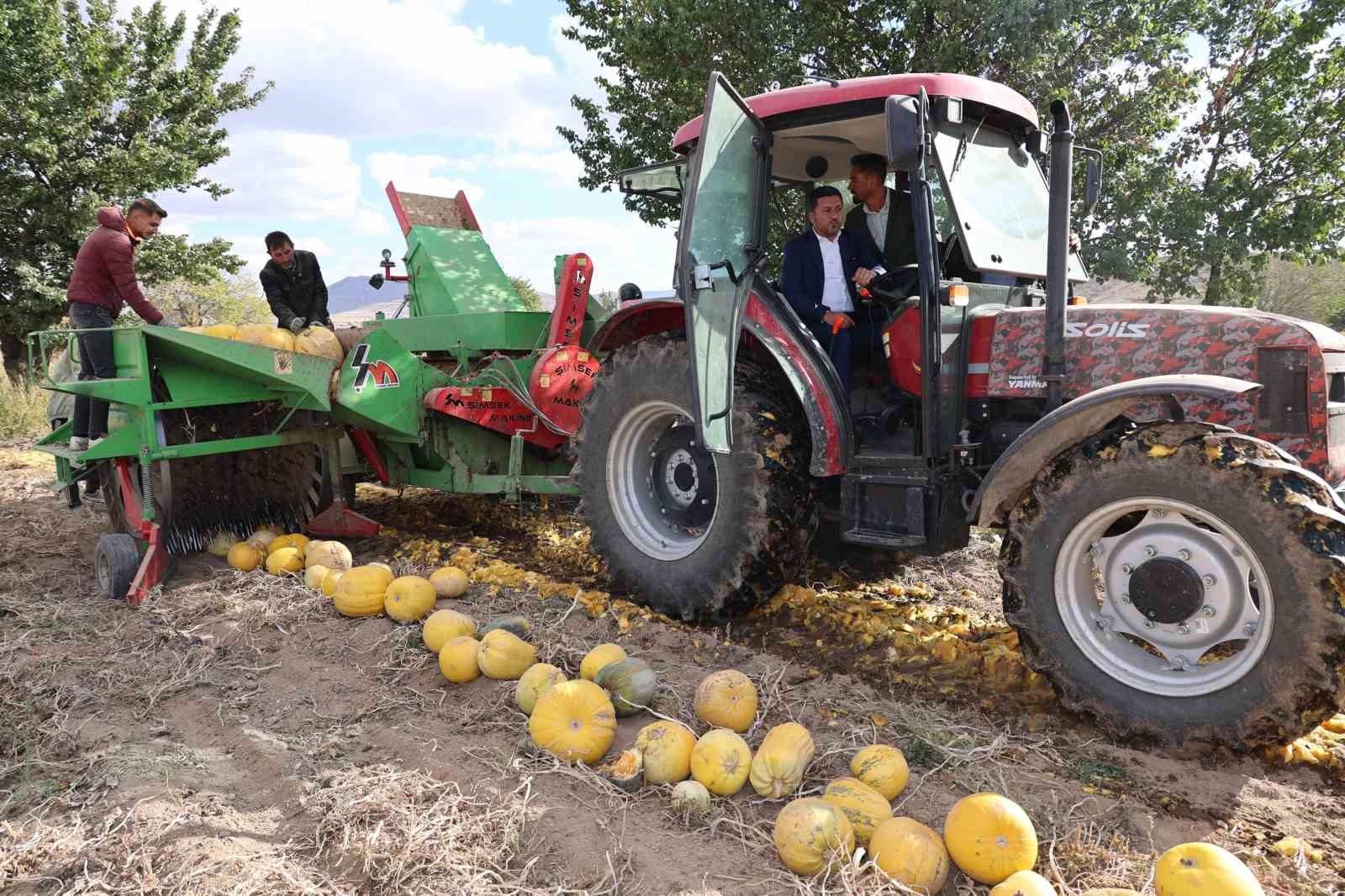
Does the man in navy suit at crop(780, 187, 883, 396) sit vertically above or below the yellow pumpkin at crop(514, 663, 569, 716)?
above

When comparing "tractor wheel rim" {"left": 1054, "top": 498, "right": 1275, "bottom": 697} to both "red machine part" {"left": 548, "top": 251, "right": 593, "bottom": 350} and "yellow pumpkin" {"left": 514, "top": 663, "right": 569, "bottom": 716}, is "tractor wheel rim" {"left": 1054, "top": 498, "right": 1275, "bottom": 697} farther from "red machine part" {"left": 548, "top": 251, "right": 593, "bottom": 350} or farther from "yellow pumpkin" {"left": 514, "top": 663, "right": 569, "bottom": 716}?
"red machine part" {"left": 548, "top": 251, "right": 593, "bottom": 350}

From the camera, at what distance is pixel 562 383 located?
5742 millimetres

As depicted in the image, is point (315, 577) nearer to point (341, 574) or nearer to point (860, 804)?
point (341, 574)

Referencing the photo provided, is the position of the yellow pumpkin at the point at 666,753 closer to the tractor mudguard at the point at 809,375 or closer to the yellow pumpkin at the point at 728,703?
the yellow pumpkin at the point at 728,703

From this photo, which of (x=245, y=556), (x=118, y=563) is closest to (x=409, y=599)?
(x=245, y=556)

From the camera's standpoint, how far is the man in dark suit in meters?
4.34

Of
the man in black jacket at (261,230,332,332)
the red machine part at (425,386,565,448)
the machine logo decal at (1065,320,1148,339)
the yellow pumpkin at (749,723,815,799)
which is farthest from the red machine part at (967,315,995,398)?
the man in black jacket at (261,230,332,332)

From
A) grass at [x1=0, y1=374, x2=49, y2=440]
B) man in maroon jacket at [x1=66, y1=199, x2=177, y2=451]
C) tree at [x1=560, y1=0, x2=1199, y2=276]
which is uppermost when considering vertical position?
tree at [x1=560, y1=0, x2=1199, y2=276]

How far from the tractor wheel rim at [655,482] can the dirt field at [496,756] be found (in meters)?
0.43

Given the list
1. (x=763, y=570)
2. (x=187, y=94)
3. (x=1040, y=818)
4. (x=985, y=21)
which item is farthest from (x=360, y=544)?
(x=187, y=94)

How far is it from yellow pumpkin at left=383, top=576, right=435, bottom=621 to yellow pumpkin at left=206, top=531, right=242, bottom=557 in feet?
6.22

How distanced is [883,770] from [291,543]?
4186 millimetres

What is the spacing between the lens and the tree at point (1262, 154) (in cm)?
1155

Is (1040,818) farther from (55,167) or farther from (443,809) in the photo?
(55,167)
